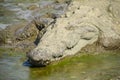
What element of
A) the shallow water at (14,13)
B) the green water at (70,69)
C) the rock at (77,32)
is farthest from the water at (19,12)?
the green water at (70,69)

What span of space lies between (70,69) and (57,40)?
41.3 inches

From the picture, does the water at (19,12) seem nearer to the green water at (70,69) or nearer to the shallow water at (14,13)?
the shallow water at (14,13)

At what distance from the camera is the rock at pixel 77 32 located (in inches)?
342

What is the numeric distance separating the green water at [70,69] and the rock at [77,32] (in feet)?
0.86

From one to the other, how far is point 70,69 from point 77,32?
1411mm

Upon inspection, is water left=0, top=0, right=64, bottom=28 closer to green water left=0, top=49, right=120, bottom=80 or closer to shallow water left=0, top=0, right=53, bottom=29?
shallow water left=0, top=0, right=53, bottom=29

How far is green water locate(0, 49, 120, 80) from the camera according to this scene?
775 centimetres

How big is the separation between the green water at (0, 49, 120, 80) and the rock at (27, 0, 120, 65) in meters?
0.26

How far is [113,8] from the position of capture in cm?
1066

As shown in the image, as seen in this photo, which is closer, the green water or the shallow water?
the green water

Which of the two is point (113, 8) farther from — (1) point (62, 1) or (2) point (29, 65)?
(1) point (62, 1)

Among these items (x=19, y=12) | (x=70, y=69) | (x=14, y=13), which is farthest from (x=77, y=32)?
(x=19, y=12)

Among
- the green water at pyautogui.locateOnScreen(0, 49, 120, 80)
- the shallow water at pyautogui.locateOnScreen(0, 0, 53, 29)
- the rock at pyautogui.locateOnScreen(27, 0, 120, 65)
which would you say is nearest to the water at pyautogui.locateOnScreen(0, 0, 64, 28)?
the shallow water at pyautogui.locateOnScreen(0, 0, 53, 29)

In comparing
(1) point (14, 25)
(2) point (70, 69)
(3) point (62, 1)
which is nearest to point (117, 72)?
(2) point (70, 69)
